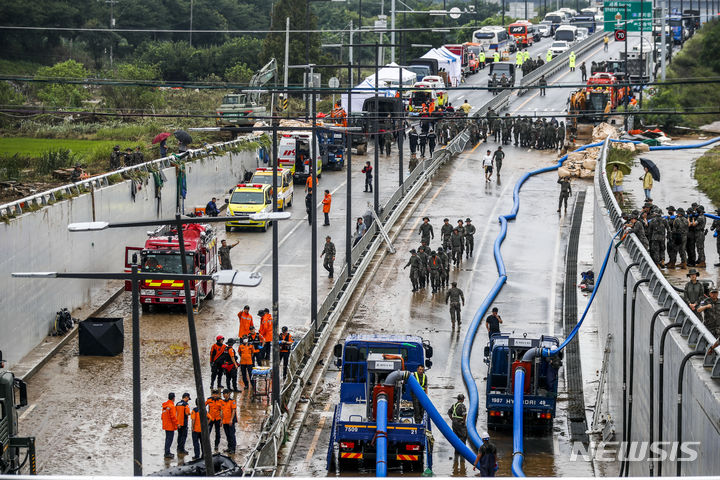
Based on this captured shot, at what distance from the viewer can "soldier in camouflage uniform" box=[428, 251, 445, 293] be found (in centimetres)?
4228

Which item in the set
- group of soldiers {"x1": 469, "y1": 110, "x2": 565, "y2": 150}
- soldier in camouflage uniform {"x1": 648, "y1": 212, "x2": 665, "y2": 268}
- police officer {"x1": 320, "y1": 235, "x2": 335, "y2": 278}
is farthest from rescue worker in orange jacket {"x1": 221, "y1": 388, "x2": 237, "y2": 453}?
group of soldiers {"x1": 469, "y1": 110, "x2": 565, "y2": 150}

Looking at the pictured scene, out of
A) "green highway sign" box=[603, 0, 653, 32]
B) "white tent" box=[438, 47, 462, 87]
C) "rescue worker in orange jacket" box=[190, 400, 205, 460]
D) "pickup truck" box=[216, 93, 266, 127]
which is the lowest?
"rescue worker in orange jacket" box=[190, 400, 205, 460]

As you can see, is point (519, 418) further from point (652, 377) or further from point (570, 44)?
point (570, 44)

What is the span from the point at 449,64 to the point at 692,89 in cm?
1827

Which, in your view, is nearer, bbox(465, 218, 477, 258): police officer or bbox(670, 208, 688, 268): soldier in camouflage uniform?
bbox(670, 208, 688, 268): soldier in camouflage uniform

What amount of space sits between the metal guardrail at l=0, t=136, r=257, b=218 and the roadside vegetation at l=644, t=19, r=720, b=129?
23.3m

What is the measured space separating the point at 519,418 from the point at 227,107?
157 ft

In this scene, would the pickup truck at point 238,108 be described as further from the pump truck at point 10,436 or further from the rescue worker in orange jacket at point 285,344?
the pump truck at point 10,436

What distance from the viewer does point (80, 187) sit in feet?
139

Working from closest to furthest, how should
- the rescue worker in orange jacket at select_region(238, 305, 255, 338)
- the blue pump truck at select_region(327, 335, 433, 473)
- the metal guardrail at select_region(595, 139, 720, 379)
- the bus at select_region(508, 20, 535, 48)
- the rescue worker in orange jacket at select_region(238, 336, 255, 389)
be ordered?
the metal guardrail at select_region(595, 139, 720, 379), the blue pump truck at select_region(327, 335, 433, 473), the rescue worker in orange jacket at select_region(238, 336, 255, 389), the rescue worker in orange jacket at select_region(238, 305, 255, 338), the bus at select_region(508, 20, 535, 48)

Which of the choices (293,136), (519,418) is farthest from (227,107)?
(519,418)

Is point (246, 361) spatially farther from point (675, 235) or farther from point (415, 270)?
point (675, 235)

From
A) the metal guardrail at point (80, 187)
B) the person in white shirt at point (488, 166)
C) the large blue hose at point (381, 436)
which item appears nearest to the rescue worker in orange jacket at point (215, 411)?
the large blue hose at point (381, 436)

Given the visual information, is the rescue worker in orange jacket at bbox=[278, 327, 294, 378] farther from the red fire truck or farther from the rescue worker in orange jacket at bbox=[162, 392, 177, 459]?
the red fire truck
